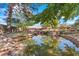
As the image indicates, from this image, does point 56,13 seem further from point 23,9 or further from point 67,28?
point 23,9

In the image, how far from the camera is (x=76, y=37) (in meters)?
1.54

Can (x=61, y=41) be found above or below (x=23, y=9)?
below

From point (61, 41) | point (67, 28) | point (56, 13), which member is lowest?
point (61, 41)

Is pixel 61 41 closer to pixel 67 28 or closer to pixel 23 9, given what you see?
pixel 67 28

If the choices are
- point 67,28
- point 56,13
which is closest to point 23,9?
point 56,13

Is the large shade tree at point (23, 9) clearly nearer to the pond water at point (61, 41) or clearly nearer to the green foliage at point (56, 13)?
the green foliage at point (56, 13)

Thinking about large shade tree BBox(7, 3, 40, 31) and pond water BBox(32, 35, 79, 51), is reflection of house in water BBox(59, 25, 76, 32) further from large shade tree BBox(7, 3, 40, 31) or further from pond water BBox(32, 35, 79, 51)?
large shade tree BBox(7, 3, 40, 31)

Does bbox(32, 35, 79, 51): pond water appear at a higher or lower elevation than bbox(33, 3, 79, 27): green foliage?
lower

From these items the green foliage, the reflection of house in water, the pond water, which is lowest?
the pond water

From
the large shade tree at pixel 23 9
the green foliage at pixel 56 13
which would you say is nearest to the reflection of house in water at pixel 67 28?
the green foliage at pixel 56 13

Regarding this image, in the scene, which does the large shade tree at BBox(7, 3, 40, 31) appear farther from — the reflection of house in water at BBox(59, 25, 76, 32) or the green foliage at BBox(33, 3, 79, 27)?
the reflection of house in water at BBox(59, 25, 76, 32)

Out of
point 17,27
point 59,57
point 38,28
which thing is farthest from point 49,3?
point 59,57

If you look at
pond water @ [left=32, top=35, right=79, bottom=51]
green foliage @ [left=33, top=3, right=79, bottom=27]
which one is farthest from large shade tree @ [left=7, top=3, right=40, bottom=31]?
pond water @ [left=32, top=35, right=79, bottom=51]

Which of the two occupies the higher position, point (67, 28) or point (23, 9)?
point (23, 9)
